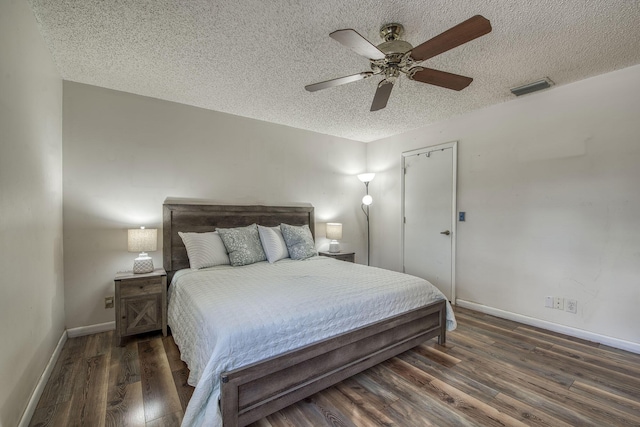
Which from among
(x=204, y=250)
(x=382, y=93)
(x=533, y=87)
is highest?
(x=533, y=87)

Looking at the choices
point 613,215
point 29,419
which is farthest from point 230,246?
point 613,215

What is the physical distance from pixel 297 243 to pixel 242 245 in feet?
2.26

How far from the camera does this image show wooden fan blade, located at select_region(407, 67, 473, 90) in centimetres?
197

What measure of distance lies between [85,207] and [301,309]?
98.3 inches

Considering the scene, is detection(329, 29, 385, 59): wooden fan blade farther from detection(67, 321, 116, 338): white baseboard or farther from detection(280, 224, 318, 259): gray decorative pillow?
detection(67, 321, 116, 338): white baseboard

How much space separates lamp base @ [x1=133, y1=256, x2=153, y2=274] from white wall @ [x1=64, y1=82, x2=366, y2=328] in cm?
31

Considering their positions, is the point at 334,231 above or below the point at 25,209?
below

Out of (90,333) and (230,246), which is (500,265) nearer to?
(230,246)

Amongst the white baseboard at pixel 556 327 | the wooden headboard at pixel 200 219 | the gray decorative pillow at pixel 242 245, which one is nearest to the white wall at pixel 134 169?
the wooden headboard at pixel 200 219

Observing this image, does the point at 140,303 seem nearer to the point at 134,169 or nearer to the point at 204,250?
the point at 204,250

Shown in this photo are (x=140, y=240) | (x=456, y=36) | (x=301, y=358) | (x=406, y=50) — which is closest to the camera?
(x=456, y=36)

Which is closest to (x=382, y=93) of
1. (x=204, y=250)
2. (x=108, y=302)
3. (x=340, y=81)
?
(x=340, y=81)

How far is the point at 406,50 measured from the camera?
1780mm

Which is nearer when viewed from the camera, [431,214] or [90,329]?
[90,329]
